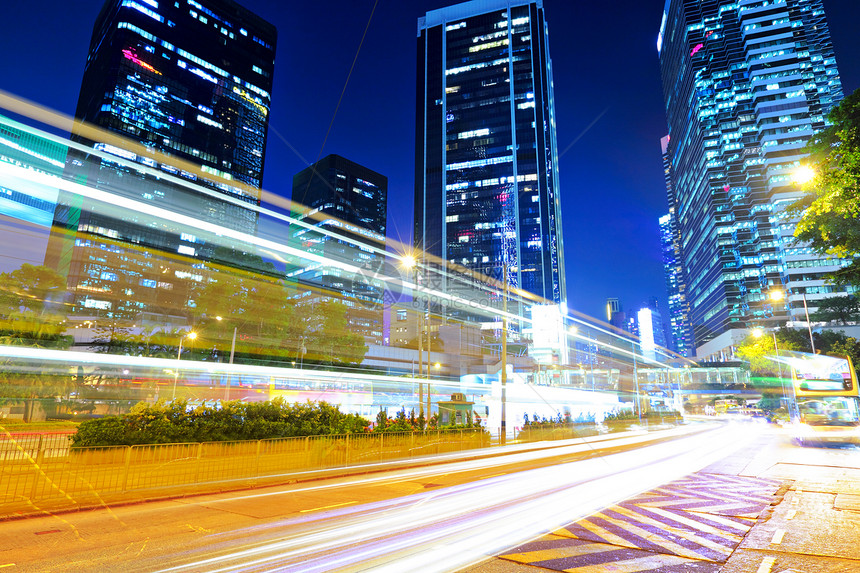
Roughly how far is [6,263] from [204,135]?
406ft

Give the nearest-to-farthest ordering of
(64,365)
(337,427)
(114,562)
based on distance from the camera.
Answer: (114,562) < (337,427) < (64,365)

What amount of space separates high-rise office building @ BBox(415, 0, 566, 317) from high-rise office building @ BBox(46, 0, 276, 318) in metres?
61.6

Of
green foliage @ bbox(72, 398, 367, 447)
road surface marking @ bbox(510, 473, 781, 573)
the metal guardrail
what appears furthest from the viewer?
green foliage @ bbox(72, 398, 367, 447)

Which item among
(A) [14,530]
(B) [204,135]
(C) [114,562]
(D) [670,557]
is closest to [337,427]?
(A) [14,530]

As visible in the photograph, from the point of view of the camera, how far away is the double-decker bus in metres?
26.2

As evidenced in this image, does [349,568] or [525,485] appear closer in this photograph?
[349,568]

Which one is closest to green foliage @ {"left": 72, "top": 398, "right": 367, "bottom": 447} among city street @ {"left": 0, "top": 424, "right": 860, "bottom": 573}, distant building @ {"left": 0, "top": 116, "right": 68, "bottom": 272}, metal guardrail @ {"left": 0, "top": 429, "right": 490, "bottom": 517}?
metal guardrail @ {"left": 0, "top": 429, "right": 490, "bottom": 517}

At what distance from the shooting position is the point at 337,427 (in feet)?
63.5

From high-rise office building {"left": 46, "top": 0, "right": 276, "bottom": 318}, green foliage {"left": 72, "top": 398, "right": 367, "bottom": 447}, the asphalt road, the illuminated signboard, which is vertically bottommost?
the asphalt road

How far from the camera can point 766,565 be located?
6.23 m

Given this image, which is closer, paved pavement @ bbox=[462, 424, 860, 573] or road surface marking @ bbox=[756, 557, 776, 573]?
road surface marking @ bbox=[756, 557, 776, 573]

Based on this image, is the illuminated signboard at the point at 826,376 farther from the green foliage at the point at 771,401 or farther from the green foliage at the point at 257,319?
the green foliage at the point at 771,401

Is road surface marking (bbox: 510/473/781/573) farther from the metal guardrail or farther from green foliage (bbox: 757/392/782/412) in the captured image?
green foliage (bbox: 757/392/782/412)

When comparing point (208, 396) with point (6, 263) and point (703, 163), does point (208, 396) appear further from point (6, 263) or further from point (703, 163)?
point (703, 163)
